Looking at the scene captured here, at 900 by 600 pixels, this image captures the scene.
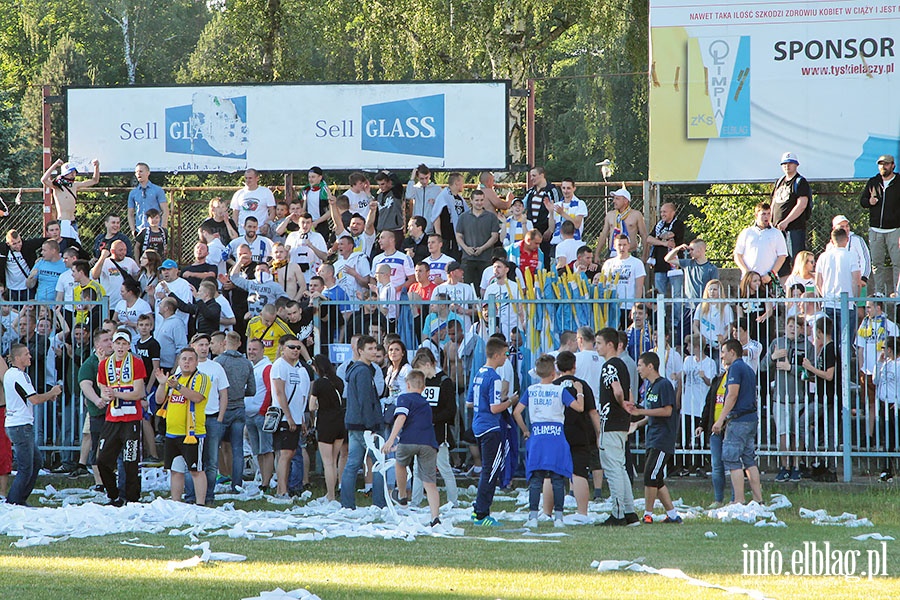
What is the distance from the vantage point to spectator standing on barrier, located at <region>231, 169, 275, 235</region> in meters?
19.4

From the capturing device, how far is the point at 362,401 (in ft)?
44.2

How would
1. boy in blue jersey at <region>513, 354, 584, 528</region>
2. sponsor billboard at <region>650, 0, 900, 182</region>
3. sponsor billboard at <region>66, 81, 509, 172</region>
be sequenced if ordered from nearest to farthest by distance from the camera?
boy in blue jersey at <region>513, 354, 584, 528</region>, sponsor billboard at <region>650, 0, 900, 182</region>, sponsor billboard at <region>66, 81, 509, 172</region>

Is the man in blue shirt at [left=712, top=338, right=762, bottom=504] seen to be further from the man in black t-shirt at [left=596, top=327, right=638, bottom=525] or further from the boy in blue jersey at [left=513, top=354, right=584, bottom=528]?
→ the boy in blue jersey at [left=513, top=354, right=584, bottom=528]

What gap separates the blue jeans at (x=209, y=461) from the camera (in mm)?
13523

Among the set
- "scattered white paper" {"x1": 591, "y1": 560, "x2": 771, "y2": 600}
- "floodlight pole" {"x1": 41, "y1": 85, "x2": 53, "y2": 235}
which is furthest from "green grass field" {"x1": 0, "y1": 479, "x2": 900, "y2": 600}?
"floodlight pole" {"x1": 41, "y1": 85, "x2": 53, "y2": 235}

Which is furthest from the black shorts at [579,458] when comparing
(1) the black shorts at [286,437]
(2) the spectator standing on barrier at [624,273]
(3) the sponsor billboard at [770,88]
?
(3) the sponsor billboard at [770,88]

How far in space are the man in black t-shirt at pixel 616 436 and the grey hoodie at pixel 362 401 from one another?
2.53 meters

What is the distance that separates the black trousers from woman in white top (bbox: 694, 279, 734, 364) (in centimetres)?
638

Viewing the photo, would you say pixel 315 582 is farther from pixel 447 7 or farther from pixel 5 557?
pixel 447 7

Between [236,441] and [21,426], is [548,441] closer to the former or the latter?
[236,441]

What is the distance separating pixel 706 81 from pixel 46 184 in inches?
409

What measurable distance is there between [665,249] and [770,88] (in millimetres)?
3771

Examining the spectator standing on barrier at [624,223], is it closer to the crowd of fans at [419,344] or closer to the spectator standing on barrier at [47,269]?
the crowd of fans at [419,344]

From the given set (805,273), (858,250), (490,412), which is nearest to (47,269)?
(490,412)
